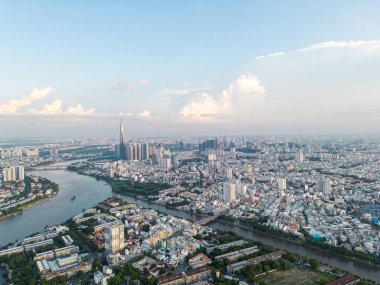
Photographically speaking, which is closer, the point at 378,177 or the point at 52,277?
the point at 52,277

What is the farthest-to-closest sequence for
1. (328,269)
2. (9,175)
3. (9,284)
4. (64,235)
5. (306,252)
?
(9,175) < (64,235) < (306,252) < (328,269) < (9,284)

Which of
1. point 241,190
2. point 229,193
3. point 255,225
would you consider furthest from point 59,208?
point 241,190

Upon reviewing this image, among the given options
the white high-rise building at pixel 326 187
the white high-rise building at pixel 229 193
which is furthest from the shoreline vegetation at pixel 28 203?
the white high-rise building at pixel 326 187

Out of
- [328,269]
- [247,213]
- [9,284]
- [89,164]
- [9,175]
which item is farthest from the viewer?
[89,164]

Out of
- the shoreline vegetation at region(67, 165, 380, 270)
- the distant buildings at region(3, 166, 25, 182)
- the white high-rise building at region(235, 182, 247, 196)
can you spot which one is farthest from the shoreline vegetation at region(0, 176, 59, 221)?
the white high-rise building at region(235, 182, 247, 196)

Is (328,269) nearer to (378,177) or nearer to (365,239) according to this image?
(365,239)

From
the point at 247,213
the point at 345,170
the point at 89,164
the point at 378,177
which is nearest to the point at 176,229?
the point at 247,213

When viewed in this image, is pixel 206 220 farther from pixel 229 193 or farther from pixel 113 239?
pixel 113 239
